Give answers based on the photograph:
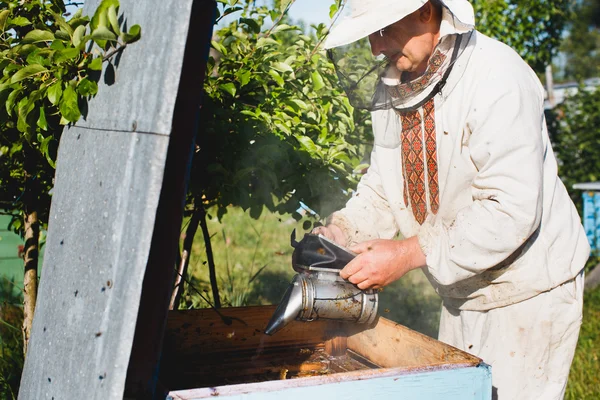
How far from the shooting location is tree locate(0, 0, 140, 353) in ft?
5.22

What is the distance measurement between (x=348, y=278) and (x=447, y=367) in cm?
48

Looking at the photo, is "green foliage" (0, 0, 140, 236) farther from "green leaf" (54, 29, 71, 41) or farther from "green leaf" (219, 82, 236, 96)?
"green leaf" (219, 82, 236, 96)

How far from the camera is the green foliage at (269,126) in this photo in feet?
8.18

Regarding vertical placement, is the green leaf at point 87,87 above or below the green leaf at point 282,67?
below

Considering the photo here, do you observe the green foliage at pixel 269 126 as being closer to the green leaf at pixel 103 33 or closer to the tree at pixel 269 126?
the tree at pixel 269 126

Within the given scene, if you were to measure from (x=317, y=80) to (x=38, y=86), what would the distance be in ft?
3.69

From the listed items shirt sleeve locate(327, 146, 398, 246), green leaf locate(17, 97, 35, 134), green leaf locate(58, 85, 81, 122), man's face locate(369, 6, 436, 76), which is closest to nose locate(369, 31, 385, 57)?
man's face locate(369, 6, 436, 76)

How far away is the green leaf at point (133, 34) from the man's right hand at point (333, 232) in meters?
1.10

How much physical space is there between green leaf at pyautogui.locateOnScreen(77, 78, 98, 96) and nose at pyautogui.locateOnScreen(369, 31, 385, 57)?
3.09 ft

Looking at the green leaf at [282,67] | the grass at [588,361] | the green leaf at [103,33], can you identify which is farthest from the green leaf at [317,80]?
the grass at [588,361]

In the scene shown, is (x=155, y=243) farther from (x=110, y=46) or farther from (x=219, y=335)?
(x=219, y=335)

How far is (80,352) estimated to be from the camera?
4.75 ft

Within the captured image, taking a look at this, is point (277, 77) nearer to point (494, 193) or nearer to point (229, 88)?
point (229, 88)

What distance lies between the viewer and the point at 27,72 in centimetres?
182
